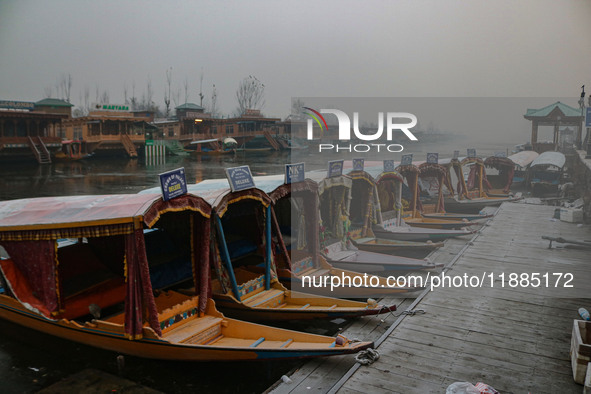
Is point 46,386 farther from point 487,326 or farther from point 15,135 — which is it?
point 15,135

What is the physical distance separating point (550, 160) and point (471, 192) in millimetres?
4379

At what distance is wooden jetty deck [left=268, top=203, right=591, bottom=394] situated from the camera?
187 inches

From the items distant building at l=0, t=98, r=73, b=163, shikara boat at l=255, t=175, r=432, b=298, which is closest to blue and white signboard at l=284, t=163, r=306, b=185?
shikara boat at l=255, t=175, r=432, b=298

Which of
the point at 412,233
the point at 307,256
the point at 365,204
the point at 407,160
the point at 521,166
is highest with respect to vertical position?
the point at 407,160

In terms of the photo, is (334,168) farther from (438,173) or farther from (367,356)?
(438,173)

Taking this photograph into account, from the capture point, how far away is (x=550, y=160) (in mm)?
19781

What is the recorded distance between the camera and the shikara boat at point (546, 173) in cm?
1967

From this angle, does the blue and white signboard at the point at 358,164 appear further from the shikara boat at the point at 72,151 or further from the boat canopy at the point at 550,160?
the shikara boat at the point at 72,151

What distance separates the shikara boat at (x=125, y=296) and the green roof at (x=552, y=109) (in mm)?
21089

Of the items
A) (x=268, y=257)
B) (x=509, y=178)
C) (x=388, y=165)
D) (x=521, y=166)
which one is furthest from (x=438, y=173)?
(x=268, y=257)

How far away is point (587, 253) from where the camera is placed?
940 centimetres

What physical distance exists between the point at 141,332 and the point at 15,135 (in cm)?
3335

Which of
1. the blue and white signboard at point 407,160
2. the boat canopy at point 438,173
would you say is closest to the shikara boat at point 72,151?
the boat canopy at point 438,173

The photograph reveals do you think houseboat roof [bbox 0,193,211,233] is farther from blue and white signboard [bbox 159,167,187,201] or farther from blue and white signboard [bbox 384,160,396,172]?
blue and white signboard [bbox 384,160,396,172]
